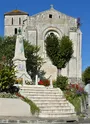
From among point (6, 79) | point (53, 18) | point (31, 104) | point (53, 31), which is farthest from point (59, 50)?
point (31, 104)

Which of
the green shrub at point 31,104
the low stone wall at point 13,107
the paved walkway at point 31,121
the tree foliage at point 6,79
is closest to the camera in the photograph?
the paved walkway at point 31,121

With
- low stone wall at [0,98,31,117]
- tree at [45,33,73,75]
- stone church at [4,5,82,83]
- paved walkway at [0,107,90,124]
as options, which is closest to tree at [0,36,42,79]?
tree at [45,33,73,75]

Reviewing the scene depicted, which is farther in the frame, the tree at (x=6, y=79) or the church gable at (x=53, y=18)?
the church gable at (x=53, y=18)

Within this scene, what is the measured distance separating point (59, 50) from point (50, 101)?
41.9m

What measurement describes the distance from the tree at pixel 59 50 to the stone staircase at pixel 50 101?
39339 millimetres

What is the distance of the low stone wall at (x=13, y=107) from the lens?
23.1 m

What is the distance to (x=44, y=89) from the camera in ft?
91.3

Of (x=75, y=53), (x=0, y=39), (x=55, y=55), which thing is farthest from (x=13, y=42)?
(x=75, y=53)

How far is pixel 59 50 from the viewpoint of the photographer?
6731 centimetres

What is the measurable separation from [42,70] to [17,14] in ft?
79.3

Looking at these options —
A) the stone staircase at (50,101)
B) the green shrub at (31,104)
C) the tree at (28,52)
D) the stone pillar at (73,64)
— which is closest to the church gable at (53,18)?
the stone pillar at (73,64)

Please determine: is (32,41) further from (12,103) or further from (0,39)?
(12,103)

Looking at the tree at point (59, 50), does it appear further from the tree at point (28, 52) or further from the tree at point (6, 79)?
the tree at point (6, 79)

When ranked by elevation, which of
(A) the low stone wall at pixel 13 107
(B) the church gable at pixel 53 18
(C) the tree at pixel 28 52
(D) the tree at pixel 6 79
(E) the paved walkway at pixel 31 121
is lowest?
(E) the paved walkway at pixel 31 121
